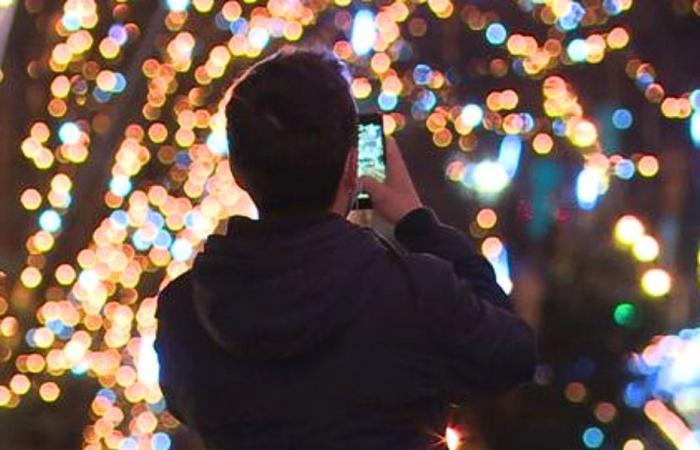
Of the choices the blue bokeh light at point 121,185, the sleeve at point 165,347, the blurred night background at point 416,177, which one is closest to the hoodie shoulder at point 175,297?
the sleeve at point 165,347

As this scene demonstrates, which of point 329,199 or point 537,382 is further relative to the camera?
point 537,382

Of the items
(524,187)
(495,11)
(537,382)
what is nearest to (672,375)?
(537,382)

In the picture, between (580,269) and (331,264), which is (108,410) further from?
(331,264)

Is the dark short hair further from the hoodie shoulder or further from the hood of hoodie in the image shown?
the hoodie shoulder

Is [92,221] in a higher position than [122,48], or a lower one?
lower

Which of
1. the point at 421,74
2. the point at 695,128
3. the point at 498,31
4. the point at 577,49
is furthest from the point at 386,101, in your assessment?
the point at 695,128

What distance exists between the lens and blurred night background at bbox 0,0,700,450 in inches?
111

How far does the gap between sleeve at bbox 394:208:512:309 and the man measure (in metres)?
0.02

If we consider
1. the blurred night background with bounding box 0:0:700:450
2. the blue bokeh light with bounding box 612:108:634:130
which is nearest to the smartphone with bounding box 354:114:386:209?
the blurred night background with bounding box 0:0:700:450

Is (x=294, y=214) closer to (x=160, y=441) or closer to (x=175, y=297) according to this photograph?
(x=175, y=297)

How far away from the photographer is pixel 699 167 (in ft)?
9.80

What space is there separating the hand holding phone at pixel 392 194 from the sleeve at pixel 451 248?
2 cm

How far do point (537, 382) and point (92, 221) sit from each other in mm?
987

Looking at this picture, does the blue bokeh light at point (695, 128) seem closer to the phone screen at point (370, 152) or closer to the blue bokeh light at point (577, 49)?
the blue bokeh light at point (577, 49)
